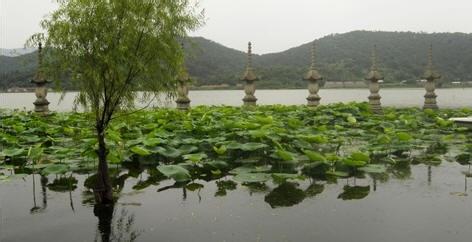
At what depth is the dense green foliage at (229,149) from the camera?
8703 millimetres

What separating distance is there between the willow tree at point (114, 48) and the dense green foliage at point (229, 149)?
3.09ft

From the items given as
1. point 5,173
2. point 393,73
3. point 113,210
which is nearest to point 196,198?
point 113,210

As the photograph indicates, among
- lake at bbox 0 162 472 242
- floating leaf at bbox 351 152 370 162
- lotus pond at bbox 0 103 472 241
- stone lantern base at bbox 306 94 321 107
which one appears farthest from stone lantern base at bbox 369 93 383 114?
floating leaf at bbox 351 152 370 162

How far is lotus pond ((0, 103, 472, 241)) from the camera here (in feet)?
19.6

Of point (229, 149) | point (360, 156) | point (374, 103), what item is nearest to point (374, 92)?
point (374, 103)

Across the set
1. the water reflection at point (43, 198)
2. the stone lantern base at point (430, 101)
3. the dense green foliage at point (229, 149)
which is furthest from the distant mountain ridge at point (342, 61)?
the water reflection at point (43, 198)

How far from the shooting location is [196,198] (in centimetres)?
746

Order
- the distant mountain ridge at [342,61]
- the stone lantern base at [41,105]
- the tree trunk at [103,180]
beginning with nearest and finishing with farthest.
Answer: the tree trunk at [103,180] → the stone lantern base at [41,105] → the distant mountain ridge at [342,61]

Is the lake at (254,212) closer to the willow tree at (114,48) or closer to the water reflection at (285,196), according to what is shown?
the water reflection at (285,196)

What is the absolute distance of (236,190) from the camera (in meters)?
8.02

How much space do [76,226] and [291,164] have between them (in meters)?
5.13

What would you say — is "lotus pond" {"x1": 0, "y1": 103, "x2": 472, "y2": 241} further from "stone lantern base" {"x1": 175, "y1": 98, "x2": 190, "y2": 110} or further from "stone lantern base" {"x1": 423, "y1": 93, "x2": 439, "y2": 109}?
"stone lantern base" {"x1": 423, "y1": 93, "x2": 439, "y2": 109}

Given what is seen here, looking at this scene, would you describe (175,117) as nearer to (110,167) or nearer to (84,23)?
(110,167)

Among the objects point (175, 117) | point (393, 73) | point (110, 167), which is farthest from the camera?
point (393, 73)
